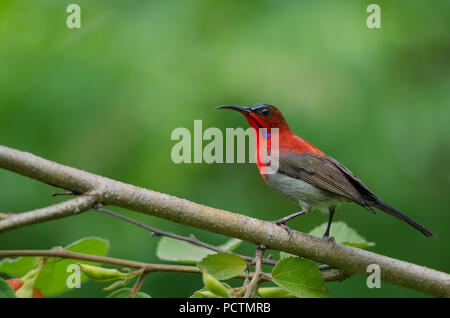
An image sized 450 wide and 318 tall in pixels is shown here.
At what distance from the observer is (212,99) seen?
3.54 meters

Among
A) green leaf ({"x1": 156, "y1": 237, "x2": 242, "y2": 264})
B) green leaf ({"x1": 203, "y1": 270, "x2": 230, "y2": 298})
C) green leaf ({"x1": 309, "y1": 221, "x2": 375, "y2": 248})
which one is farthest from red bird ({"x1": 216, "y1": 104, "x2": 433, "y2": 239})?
green leaf ({"x1": 203, "y1": 270, "x2": 230, "y2": 298})

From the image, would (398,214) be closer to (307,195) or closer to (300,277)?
(307,195)

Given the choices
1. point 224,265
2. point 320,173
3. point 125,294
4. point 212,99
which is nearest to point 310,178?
point 320,173

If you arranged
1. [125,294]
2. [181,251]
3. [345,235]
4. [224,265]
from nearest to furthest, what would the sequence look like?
[224,265], [125,294], [181,251], [345,235]

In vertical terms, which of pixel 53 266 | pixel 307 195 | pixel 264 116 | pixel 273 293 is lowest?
pixel 273 293

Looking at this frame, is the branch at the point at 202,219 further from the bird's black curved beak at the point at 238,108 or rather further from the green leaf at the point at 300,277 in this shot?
the bird's black curved beak at the point at 238,108

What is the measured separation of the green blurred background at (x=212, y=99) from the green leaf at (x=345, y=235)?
105 centimetres

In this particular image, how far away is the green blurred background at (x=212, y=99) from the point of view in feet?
11.5

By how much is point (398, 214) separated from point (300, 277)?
4.39ft

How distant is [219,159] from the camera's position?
382 cm

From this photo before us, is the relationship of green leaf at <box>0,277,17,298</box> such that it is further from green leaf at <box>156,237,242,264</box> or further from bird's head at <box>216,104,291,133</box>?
bird's head at <box>216,104,291,133</box>
